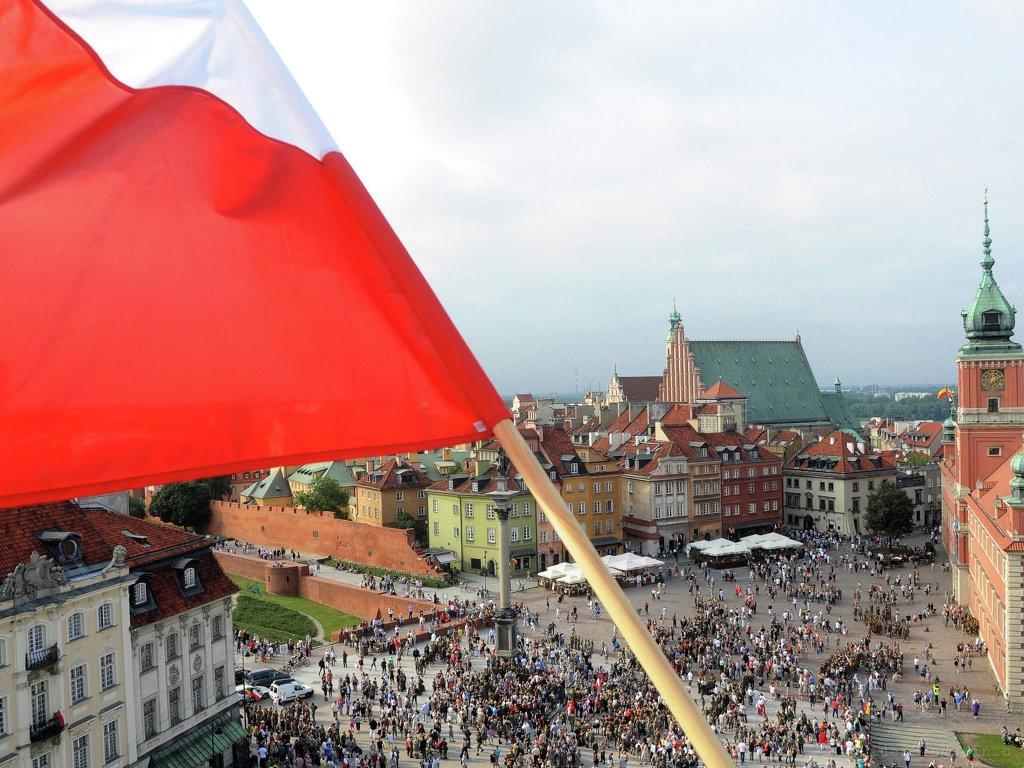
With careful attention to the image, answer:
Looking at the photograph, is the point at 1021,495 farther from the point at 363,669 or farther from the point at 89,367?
the point at 89,367

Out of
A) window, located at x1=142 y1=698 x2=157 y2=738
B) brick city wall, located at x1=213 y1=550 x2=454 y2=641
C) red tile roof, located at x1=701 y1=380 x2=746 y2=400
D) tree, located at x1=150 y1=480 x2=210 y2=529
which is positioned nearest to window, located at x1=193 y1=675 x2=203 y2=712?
window, located at x1=142 y1=698 x2=157 y2=738

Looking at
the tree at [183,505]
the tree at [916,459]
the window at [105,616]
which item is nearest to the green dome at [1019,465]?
the window at [105,616]

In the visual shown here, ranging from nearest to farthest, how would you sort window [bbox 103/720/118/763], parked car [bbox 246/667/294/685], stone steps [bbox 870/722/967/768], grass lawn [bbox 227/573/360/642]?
window [bbox 103/720/118/763], stone steps [bbox 870/722/967/768], parked car [bbox 246/667/294/685], grass lawn [bbox 227/573/360/642]

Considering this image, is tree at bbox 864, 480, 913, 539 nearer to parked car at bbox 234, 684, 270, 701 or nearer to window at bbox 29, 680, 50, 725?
parked car at bbox 234, 684, 270, 701

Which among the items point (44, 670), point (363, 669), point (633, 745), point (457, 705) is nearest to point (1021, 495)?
point (633, 745)

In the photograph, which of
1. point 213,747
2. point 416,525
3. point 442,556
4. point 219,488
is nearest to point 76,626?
point 213,747
